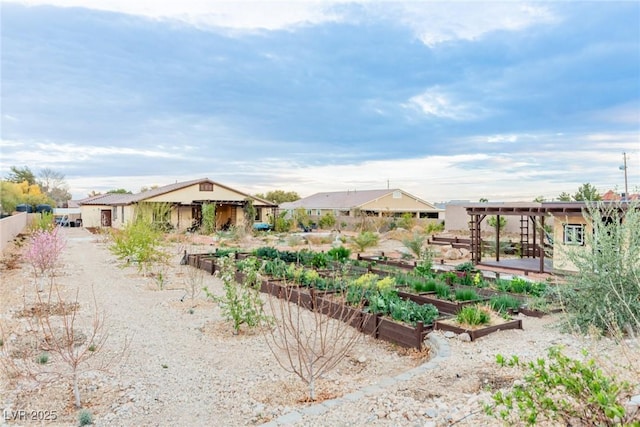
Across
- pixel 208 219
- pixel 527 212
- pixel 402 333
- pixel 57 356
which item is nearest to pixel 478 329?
pixel 402 333

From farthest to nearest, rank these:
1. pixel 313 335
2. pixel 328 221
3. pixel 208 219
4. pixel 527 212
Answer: pixel 328 221 < pixel 208 219 < pixel 527 212 < pixel 313 335

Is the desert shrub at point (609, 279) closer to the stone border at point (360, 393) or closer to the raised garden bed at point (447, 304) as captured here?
the raised garden bed at point (447, 304)

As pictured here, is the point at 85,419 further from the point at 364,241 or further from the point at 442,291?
the point at 364,241

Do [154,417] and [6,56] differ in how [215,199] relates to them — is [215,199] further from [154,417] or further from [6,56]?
[154,417]

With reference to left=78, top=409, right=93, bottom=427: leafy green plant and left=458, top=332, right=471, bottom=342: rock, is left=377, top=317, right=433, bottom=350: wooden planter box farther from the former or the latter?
left=78, top=409, right=93, bottom=427: leafy green plant

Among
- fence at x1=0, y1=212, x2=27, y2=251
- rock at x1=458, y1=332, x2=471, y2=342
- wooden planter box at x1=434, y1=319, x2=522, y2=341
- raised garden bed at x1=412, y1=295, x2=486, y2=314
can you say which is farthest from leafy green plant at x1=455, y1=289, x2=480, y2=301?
fence at x1=0, y1=212, x2=27, y2=251

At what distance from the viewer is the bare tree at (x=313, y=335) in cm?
410

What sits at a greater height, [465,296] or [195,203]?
[195,203]

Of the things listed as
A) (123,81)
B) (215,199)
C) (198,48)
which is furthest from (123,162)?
(198,48)

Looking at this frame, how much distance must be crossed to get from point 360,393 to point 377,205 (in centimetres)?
3656

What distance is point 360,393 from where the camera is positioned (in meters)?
3.88

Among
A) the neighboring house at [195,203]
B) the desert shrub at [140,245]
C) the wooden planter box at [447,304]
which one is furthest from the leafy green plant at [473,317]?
the neighboring house at [195,203]

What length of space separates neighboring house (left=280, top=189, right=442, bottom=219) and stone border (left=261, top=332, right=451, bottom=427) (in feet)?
105

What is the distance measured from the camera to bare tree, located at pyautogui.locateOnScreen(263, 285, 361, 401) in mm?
4102
